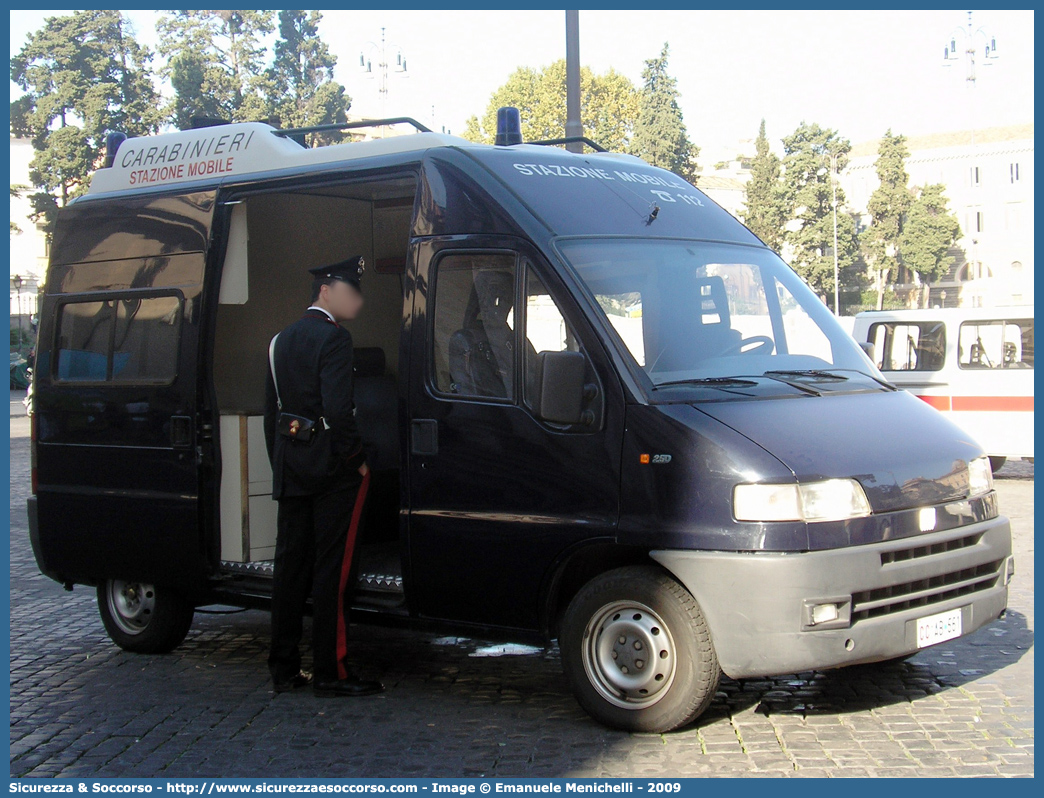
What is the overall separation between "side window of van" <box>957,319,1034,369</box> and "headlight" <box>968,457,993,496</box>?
1086 centimetres

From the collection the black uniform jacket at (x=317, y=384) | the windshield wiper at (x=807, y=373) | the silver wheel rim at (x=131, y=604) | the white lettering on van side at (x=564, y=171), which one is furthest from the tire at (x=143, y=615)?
the windshield wiper at (x=807, y=373)

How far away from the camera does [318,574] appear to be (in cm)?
613

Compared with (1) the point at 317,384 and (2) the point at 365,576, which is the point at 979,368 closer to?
(2) the point at 365,576

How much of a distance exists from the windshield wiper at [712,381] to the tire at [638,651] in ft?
2.60

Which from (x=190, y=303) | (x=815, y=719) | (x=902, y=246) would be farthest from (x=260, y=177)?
(x=902, y=246)

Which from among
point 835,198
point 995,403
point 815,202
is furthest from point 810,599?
point 835,198

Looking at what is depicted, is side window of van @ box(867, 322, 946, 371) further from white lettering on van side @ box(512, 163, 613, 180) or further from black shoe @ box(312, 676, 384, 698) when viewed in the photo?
black shoe @ box(312, 676, 384, 698)

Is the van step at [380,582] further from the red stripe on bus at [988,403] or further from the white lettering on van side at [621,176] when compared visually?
the red stripe on bus at [988,403]

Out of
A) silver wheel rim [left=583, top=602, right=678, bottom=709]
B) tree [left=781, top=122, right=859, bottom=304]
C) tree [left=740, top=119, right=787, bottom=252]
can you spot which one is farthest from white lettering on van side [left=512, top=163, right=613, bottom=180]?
tree [left=781, top=122, right=859, bottom=304]

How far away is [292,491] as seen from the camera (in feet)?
20.1

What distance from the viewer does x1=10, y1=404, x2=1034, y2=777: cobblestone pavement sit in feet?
16.3

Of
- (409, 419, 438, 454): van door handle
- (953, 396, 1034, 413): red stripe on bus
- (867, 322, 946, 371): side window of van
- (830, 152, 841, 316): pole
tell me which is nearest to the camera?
(409, 419, 438, 454): van door handle

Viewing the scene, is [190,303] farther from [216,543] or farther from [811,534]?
[811,534]

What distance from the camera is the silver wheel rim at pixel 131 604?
23.9 ft
